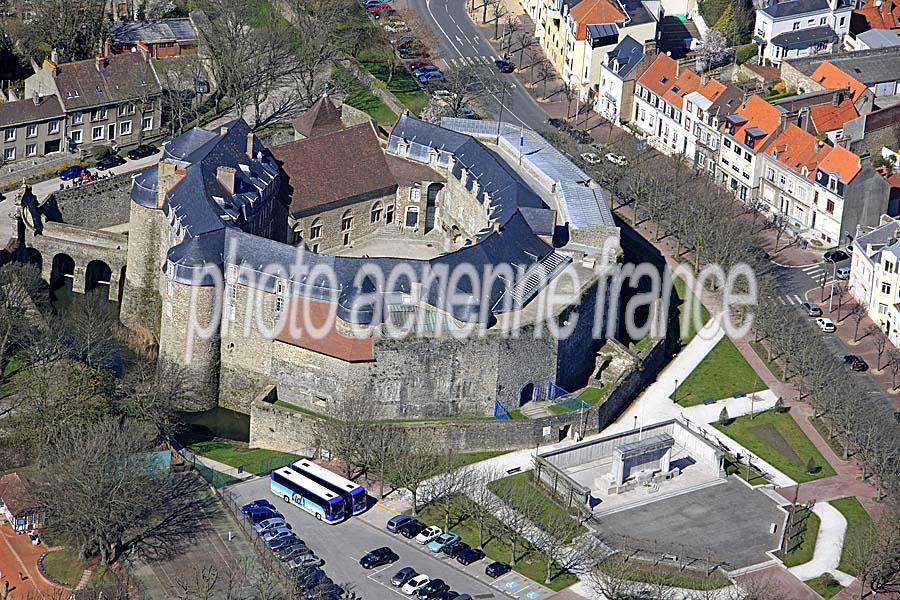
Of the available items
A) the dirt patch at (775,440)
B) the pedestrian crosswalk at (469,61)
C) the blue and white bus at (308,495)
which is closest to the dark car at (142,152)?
the pedestrian crosswalk at (469,61)

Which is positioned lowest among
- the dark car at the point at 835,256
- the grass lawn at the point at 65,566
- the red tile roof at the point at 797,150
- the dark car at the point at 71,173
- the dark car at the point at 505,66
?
the grass lawn at the point at 65,566

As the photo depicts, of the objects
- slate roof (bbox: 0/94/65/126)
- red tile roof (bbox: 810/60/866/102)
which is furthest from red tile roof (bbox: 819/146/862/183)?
slate roof (bbox: 0/94/65/126)

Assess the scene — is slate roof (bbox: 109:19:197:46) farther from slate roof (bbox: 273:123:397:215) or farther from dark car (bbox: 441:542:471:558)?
dark car (bbox: 441:542:471:558)

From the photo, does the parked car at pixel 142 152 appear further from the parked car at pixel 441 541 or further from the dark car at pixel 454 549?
the dark car at pixel 454 549

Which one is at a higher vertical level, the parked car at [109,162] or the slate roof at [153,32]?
the slate roof at [153,32]

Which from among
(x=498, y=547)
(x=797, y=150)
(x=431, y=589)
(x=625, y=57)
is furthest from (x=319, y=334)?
(x=625, y=57)

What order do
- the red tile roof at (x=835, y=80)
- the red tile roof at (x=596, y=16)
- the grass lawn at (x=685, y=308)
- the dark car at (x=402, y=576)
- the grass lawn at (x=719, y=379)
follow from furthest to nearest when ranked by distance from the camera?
the red tile roof at (x=596, y=16) → the red tile roof at (x=835, y=80) → the grass lawn at (x=685, y=308) → the grass lawn at (x=719, y=379) → the dark car at (x=402, y=576)

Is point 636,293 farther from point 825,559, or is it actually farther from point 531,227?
point 825,559
